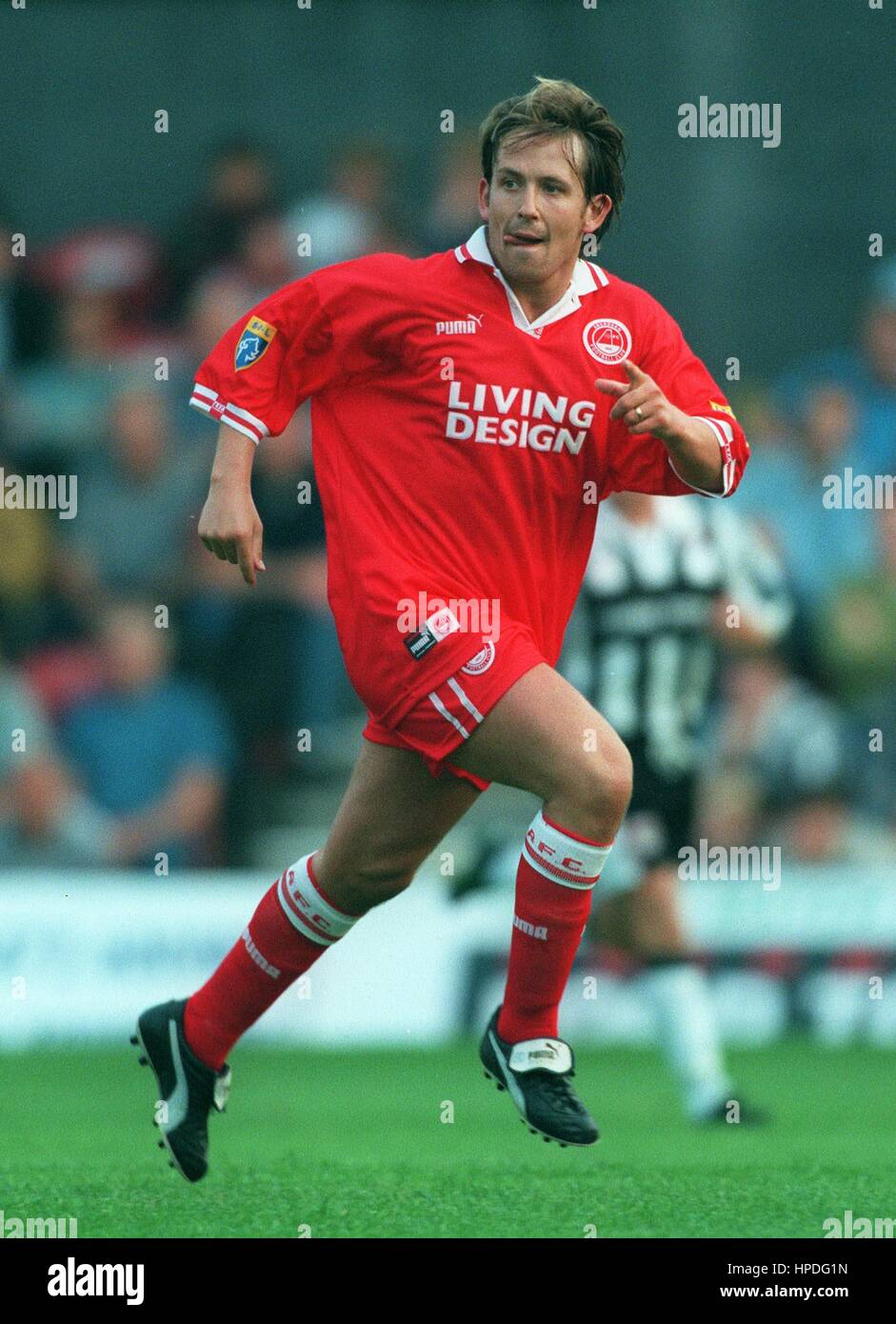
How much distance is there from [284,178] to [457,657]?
287 inches

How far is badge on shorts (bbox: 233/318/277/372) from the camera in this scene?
494 centimetres

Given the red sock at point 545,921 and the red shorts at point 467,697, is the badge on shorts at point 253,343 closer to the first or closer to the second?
the red shorts at point 467,697

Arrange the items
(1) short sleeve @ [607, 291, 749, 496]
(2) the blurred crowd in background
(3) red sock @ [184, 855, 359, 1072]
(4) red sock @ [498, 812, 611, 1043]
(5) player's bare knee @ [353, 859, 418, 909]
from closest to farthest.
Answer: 1. (4) red sock @ [498, 812, 611, 1043]
2. (1) short sleeve @ [607, 291, 749, 496]
3. (5) player's bare knee @ [353, 859, 418, 909]
4. (3) red sock @ [184, 855, 359, 1072]
5. (2) the blurred crowd in background

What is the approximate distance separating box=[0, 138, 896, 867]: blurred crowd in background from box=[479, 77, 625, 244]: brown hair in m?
5.01

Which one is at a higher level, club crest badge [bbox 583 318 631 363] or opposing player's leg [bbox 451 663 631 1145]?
club crest badge [bbox 583 318 631 363]

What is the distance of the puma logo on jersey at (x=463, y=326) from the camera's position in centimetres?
491

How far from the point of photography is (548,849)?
467 cm

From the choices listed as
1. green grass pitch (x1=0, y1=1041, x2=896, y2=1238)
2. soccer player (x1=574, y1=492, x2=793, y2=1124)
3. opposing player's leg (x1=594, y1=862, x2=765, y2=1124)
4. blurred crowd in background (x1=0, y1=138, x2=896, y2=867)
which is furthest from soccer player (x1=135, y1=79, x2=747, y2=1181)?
blurred crowd in background (x1=0, y1=138, x2=896, y2=867)

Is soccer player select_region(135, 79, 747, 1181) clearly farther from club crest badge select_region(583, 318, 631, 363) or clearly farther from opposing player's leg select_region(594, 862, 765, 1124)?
opposing player's leg select_region(594, 862, 765, 1124)

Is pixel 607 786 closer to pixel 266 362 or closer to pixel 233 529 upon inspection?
pixel 233 529

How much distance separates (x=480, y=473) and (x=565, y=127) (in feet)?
2.58

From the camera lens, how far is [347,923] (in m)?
5.16
